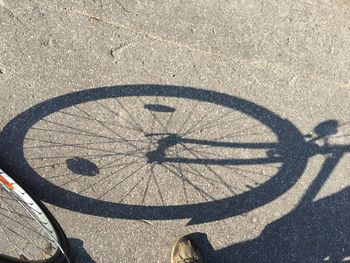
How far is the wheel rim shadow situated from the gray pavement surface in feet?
0.03

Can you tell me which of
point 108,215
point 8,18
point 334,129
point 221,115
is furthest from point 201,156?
point 8,18

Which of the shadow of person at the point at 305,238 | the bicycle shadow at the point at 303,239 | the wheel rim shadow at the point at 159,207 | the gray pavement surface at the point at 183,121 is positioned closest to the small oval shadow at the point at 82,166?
the gray pavement surface at the point at 183,121

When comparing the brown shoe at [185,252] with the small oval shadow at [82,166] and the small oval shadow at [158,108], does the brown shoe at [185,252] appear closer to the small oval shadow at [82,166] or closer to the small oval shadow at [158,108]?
the small oval shadow at [82,166]

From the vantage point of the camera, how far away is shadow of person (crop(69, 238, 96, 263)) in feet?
12.7

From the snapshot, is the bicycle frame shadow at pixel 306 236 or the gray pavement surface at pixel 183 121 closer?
the gray pavement surface at pixel 183 121

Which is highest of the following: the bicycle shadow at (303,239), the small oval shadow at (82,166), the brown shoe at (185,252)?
the bicycle shadow at (303,239)

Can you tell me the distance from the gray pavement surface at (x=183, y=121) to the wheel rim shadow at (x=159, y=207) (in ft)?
0.03

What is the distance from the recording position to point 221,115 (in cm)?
395

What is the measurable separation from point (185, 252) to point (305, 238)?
1.18 m

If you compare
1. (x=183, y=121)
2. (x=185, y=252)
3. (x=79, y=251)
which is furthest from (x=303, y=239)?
(x=79, y=251)

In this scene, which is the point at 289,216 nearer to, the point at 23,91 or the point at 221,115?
the point at 221,115

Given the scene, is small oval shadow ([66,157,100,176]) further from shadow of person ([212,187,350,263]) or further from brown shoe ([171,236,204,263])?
shadow of person ([212,187,350,263])

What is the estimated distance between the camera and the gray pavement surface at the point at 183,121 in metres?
3.84

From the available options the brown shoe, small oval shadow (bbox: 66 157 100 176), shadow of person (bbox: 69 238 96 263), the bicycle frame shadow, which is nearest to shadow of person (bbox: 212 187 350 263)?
the bicycle frame shadow
